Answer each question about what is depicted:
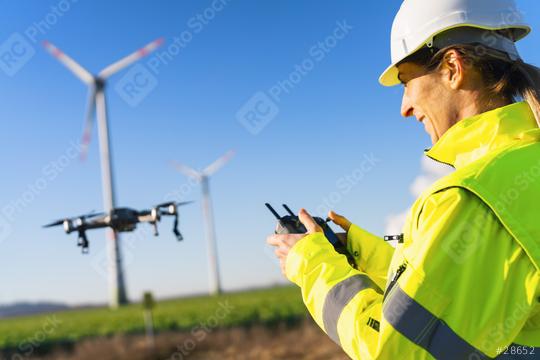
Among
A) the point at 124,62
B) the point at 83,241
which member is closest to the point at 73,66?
the point at 124,62

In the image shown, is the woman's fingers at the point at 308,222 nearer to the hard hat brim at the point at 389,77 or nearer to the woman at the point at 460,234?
the woman at the point at 460,234

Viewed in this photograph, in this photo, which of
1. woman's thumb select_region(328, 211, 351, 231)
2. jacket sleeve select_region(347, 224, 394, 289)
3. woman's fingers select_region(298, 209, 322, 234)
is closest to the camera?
woman's fingers select_region(298, 209, 322, 234)

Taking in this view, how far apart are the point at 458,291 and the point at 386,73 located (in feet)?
4.61

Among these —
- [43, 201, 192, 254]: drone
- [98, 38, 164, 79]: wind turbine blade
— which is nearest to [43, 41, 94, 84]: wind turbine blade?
[98, 38, 164, 79]: wind turbine blade

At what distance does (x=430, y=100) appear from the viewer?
252cm

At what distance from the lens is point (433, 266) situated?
1.96 m

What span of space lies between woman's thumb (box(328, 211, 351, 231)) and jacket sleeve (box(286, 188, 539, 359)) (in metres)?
1.26

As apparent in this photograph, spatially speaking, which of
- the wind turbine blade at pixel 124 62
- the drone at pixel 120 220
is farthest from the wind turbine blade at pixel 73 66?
the drone at pixel 120 220

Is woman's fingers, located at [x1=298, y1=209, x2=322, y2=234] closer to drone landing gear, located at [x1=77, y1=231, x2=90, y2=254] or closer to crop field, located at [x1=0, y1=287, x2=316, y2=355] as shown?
drone landing gear, located at [x1=77, y1=231, x2=90, y2=254]

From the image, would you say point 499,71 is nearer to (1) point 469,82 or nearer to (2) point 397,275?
(1) point 469,82

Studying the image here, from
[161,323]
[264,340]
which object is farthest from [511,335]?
[161,323]

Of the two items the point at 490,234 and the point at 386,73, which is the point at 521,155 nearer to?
the point at 490,234

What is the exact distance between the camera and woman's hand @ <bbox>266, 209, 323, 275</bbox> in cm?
255

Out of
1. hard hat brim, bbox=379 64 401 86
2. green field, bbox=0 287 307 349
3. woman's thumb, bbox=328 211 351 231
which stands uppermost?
hard hat brim, bbox=379 64 401 86
